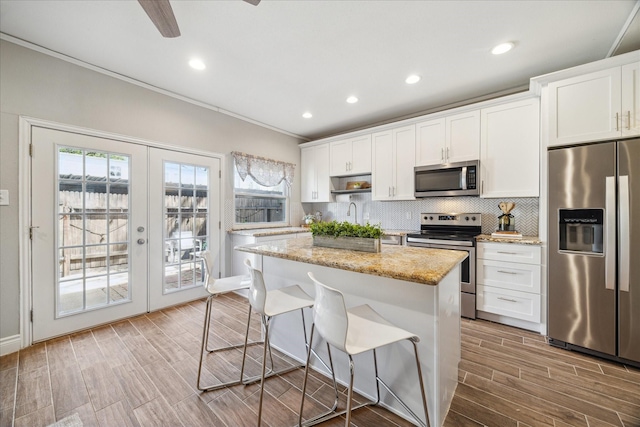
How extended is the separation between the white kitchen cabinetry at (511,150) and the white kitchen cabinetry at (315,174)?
8.02 ft

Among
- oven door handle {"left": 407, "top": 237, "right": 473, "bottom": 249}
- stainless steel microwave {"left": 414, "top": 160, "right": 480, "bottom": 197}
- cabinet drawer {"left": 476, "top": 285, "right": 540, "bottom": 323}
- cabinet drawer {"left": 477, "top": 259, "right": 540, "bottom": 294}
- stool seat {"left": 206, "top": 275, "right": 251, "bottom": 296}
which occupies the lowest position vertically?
cabinet drawer {"left": 476, "top": 285, "right": 540, "bottom": 323}

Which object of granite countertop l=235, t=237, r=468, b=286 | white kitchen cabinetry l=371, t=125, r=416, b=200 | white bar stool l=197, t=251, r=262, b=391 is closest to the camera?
granite countertop l=235, t=237, r=468, b=286

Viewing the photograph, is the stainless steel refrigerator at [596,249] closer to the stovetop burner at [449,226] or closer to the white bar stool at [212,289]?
the stovetop burner at [449,226]

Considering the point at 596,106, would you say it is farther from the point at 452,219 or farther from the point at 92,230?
the point at 92,230

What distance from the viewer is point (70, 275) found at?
2.59 m

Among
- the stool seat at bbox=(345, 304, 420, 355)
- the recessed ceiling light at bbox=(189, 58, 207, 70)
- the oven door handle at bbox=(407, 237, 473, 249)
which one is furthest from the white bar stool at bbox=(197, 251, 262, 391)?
the oven door handle at bbox=(407, 237, 473, 249)

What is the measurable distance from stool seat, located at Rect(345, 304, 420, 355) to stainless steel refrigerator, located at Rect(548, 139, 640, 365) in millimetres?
1984

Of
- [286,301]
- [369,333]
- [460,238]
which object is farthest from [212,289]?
[460,238]

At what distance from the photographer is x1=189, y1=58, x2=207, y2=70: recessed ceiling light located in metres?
2.60

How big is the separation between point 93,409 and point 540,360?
331 cm

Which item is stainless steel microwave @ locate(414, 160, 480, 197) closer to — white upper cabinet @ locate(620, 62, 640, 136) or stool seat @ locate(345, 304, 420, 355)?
white upper cabinet @ locate(620, 62, 640, 136)

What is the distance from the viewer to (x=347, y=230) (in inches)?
80.3

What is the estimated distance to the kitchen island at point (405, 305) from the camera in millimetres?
1398

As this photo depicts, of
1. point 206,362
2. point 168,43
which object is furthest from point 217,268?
point 168,43
